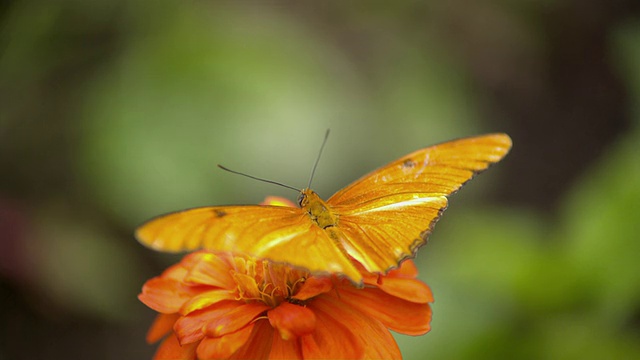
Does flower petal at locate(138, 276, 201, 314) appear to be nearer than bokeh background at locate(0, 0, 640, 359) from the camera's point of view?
Yes

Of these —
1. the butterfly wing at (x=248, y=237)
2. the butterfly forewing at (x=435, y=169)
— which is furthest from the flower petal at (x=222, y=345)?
the butterfly forewing at (x=435, y=169)

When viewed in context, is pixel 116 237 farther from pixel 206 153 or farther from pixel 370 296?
pixel 370 296

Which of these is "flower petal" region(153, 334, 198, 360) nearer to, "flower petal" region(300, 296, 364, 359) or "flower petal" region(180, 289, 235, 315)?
"flower petal" region(180, 289, 235, 315)

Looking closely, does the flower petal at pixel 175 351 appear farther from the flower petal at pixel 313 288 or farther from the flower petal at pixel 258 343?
the flower petal at pixel 313 288

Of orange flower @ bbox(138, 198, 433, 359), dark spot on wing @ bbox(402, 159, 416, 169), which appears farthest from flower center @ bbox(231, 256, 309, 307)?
dark spot on wing @ bbox(402, 159, 416, 169)

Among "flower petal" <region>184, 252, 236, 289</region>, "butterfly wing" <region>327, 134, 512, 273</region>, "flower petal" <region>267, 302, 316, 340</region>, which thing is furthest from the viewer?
"flower petal" <region>184, 252, 236, 289</region>

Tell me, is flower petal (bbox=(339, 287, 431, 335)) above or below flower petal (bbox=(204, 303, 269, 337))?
above

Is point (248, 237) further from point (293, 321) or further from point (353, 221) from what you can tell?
point (353, 221)
